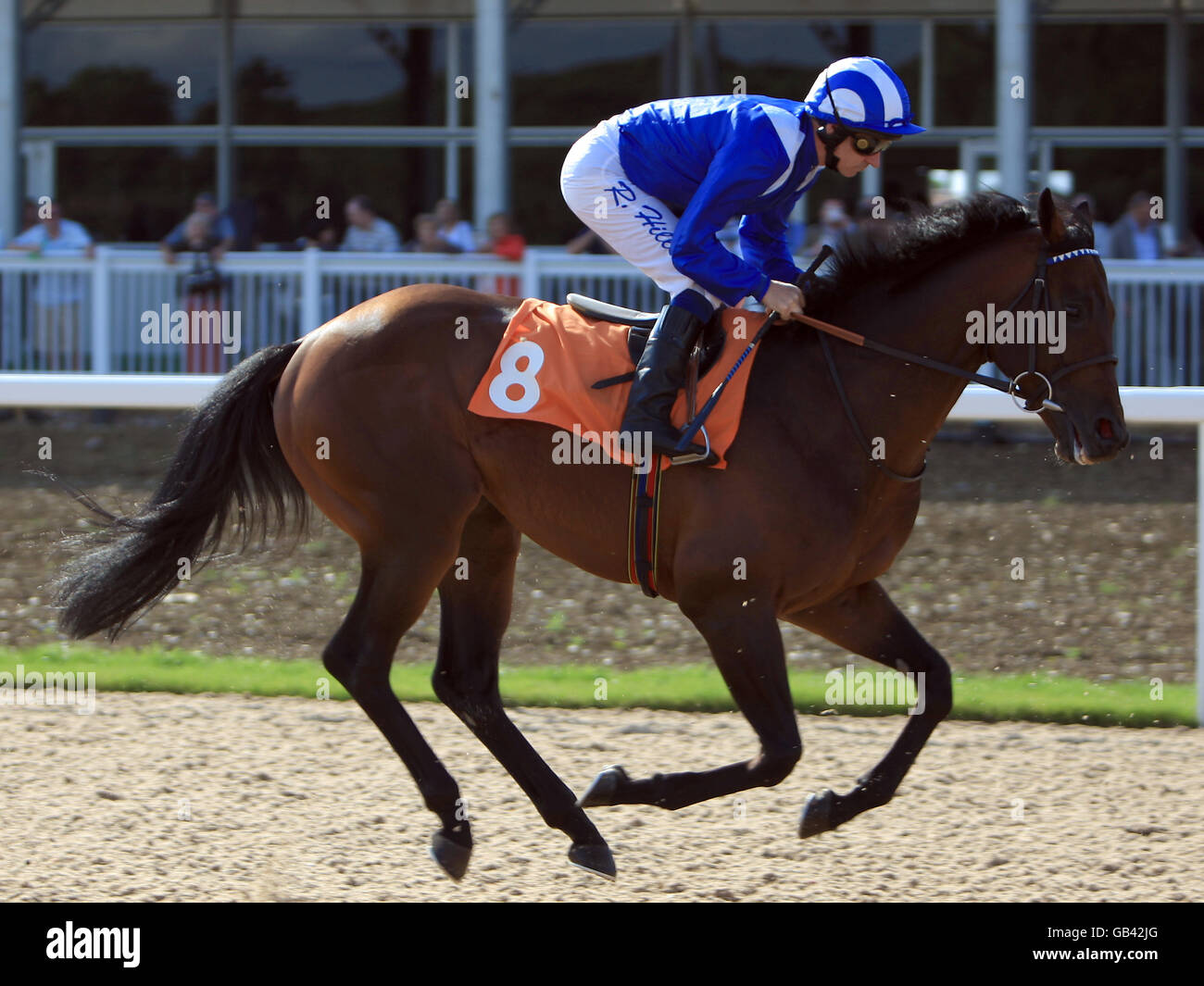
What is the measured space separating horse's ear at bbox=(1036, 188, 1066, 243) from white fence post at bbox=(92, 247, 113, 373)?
7195 millimetres

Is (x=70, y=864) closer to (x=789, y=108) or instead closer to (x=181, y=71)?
(x=789, y=108)

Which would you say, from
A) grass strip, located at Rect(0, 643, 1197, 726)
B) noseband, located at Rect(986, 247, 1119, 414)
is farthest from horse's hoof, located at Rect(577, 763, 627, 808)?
grass strip, located at Rect(0, 643, 1197, 726)

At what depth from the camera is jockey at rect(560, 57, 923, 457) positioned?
3570 mm

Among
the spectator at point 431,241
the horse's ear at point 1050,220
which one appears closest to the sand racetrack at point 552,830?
the horse's ear at point 1050,220

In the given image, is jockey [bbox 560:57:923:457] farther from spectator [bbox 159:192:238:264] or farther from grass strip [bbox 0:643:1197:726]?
spectator [bbox 159:192:238:264]

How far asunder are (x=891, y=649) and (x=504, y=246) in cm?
648

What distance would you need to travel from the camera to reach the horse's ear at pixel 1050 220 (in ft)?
11.4

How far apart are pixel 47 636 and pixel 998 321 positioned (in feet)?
14.4

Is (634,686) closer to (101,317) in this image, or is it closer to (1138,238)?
(101,317)

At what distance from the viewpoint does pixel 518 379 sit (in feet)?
12.5

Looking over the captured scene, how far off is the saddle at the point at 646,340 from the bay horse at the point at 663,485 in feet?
0.37

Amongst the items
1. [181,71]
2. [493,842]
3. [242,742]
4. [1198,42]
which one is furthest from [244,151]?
[493,842]

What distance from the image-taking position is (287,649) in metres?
6.45

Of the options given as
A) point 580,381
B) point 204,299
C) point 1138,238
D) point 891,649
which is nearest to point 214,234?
point 204,299
